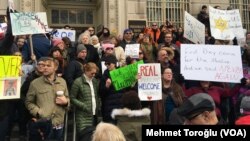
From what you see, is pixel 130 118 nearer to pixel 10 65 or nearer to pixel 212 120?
pixel 10 65

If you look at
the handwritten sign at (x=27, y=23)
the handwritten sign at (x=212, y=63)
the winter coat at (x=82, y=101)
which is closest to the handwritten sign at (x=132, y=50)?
the handwritten sign at (x=212, y=63)

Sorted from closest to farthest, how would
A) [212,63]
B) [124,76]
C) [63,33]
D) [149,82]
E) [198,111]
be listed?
[198,111] < [149,82] < [124,76] < [212,63] < [63,33]

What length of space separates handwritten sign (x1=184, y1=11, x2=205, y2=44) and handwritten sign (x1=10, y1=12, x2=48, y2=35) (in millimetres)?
3166

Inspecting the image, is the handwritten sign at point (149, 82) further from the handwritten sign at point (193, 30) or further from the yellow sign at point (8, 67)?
the handwritten sign at point (193, 30)

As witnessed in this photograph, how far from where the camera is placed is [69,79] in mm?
7820

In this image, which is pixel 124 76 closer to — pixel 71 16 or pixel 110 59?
pixel 110 59

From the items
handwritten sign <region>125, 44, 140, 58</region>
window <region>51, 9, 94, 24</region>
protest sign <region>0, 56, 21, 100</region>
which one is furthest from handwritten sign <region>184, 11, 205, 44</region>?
window <region>51, 9, 94, 24</region>

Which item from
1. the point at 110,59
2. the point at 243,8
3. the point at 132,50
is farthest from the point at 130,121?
the point at 243,8

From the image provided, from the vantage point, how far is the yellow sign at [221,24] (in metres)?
10.5

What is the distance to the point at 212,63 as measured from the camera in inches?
322

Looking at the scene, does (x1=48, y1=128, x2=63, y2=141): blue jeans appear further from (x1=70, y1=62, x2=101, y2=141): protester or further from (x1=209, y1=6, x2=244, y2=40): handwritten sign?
(x1=209, y1=6, x2=244, y2=40): handwritten sign

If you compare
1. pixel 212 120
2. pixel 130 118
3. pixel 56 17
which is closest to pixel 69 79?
pixel 130 118

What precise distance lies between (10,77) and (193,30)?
16.0 feet

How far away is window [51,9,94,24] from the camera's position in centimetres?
1648
